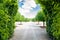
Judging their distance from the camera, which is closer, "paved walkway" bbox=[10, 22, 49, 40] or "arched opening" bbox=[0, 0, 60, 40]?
"arched opening" bbox=[0, 0, 60, 40]

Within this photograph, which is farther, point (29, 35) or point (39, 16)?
point (39, 16)

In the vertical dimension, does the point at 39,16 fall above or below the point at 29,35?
above

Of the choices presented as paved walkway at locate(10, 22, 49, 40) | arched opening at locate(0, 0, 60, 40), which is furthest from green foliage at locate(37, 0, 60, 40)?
paved walkway at locate(10, 22, 49, 40)

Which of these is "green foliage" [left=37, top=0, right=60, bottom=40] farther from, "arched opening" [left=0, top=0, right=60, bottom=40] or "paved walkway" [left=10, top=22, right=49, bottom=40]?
"paved walkway" [left=10, top=22, right=49, bottom=40]

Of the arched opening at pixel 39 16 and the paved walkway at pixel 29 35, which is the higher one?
the arched opening at pixel 39 16

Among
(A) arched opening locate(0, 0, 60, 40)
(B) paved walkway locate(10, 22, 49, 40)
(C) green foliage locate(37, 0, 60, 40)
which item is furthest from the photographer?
(B) paved walkway locate(10, 22, 49, 40)

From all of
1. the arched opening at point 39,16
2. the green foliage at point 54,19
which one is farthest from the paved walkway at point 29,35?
the green foliage at point 54,19

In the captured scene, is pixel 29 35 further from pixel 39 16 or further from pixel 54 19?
pixel 39 16

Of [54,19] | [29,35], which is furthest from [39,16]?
[54,19]

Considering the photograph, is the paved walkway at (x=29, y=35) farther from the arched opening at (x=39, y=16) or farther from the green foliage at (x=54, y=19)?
the green foliage at (x=54, y=19)

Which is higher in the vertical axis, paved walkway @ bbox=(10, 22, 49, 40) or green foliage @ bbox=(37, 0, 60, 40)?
green foliage @ bbox=(37, 0, 60, 40)

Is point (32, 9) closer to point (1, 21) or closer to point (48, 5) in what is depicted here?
point (48, 5)

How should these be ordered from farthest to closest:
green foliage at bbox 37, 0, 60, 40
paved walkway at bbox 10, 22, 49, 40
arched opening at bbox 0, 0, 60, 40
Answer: paved walkway at bbox 10, 22, 49, 40 → green foliage at bbox 37, 0, 60, 40 → arched opening at bbox 0, 0, 60, 40

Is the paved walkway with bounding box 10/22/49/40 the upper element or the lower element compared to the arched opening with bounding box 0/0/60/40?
lower
